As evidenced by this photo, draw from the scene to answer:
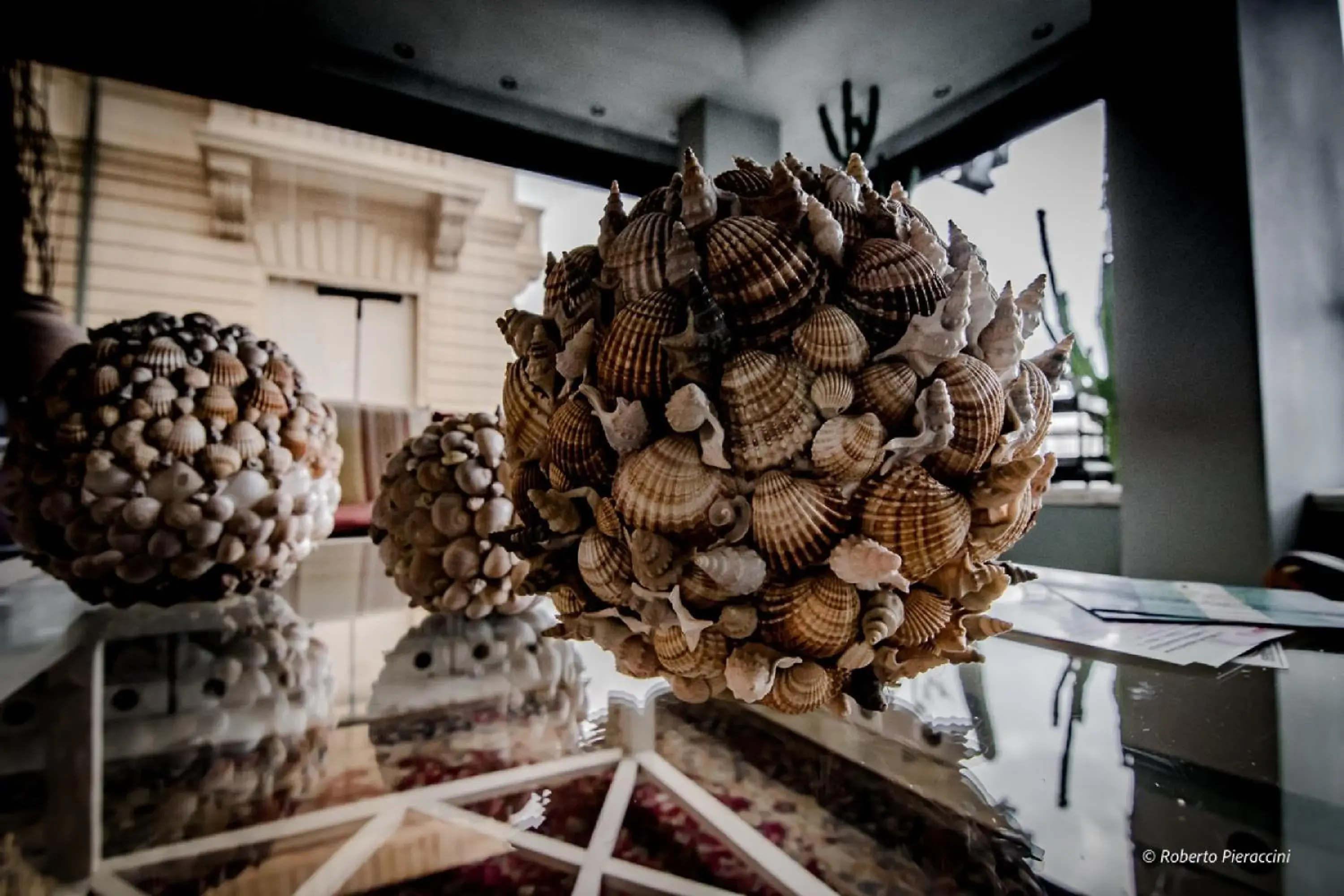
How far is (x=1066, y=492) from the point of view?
1797 mm

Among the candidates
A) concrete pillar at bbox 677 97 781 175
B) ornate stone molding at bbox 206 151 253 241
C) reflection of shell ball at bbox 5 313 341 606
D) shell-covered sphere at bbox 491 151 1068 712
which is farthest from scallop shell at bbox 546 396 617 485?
ornate stone molding at bbox 206 151 253 241

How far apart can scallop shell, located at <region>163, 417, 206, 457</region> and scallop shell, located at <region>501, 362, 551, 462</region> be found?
412mm

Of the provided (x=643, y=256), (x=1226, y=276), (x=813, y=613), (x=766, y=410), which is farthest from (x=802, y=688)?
(x=1226, y=276)

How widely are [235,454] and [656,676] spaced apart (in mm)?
537

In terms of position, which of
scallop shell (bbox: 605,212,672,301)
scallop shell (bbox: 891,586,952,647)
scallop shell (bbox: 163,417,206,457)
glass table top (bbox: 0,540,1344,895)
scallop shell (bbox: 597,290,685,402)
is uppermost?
scallop shell (bbox: 605,212,672,301)

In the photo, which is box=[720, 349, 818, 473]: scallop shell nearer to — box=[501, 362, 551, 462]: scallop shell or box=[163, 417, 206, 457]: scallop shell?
box=[501, 362, 551, 462]: scallop shell

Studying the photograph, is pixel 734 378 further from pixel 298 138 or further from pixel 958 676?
pixel 298 138

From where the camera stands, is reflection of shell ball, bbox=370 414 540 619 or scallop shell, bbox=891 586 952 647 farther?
reflection of shell ball, bbox=370 414 540 619

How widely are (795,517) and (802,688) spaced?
0.11 metres

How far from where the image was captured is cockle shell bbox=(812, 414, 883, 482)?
1.14 feet

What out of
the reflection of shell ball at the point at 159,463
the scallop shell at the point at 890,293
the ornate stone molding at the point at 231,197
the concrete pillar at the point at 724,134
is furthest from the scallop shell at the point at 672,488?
the ornate stone molding at the point at 231,197

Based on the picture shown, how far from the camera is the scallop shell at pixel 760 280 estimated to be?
363mm

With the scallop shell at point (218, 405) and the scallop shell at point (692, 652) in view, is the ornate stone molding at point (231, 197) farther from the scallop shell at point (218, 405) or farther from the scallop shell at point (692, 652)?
the scallop shell at point (692, 652)

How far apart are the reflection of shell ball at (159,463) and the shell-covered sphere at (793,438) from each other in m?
0.49
